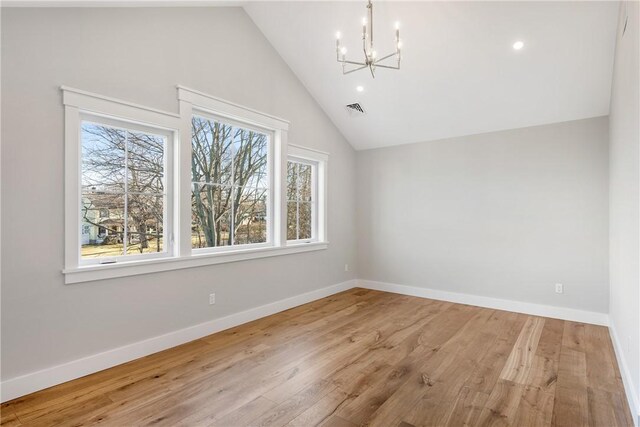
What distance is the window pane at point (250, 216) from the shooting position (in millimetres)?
3789

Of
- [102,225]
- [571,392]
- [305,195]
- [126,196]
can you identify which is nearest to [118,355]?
[102,225]

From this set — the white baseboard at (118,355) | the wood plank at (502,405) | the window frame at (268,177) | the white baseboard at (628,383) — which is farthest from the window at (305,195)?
the white baseboard at (628,383)

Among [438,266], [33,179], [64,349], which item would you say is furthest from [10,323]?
[438,266]

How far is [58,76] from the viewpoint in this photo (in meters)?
2.31

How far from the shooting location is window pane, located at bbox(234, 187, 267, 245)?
379 centimetres

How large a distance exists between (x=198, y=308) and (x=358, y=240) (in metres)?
3.12

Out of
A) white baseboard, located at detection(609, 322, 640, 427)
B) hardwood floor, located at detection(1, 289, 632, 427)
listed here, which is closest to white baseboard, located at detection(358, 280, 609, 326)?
hardwood floor, located at detection(1, 289, 632, 427)

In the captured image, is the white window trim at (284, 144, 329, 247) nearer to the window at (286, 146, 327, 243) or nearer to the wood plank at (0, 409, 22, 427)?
the window at (286, 146, 327, 243)

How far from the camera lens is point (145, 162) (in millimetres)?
2924

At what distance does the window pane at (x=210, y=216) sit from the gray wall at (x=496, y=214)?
2658mm

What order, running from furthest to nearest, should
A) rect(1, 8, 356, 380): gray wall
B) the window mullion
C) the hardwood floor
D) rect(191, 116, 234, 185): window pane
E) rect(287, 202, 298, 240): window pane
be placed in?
rect(287, 202, 298, 240): window pane, rect(191, 116, 234, 185): window pane, the window mullion, rect(1, 8, 356, 380): gray wall, the hardwood floor

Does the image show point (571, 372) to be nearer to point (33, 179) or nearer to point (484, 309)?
point (484, 309)

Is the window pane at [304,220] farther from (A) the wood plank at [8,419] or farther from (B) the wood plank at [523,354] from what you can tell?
(A) the wood plank at [8,419]

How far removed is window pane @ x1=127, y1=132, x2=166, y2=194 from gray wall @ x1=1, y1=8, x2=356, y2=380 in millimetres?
327
